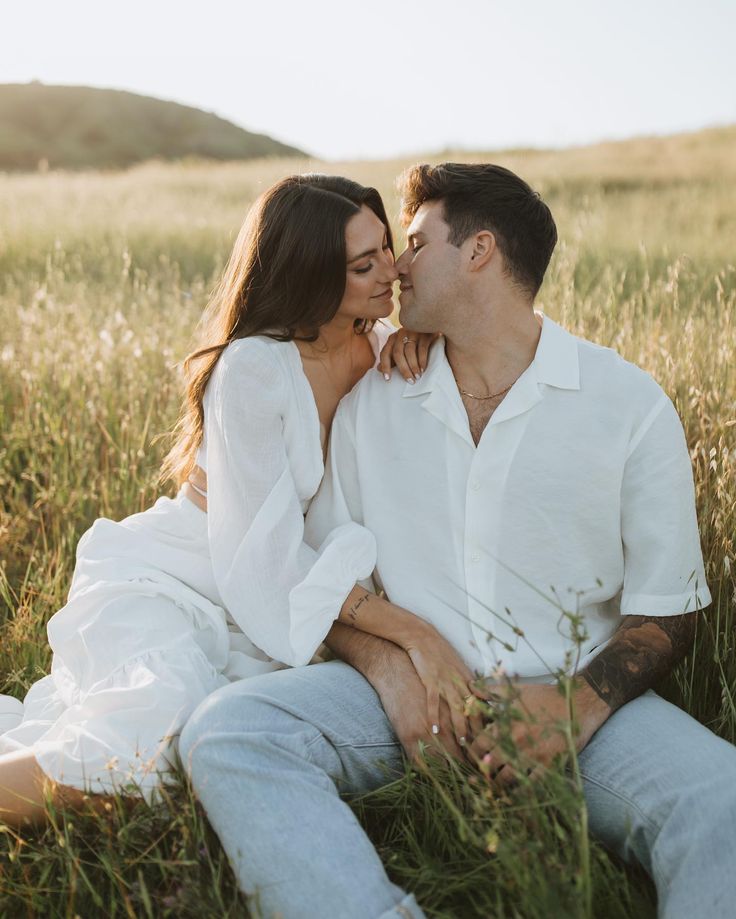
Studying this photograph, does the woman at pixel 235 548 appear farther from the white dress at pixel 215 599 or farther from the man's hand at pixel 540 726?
the man's hand at pixel 540 726

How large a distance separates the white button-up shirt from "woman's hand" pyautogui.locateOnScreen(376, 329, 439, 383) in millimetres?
76

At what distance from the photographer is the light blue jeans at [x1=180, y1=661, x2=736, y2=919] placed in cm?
200

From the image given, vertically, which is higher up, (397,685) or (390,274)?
(390,274)

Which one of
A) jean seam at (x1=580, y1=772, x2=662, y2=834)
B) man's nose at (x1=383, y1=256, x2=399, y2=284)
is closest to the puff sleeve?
man's nose at (x1=383, y1=256, x2=399, y2=284)

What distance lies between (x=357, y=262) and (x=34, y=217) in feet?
28.3

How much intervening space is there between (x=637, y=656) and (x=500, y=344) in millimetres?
986

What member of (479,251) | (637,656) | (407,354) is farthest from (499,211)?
(637,656)

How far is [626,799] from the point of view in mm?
2256

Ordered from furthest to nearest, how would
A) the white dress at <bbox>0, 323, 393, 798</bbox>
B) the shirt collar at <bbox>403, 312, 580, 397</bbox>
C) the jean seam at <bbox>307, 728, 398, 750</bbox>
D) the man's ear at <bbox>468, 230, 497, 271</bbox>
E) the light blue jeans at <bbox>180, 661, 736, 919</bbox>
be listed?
the man's ear at <bbox>468, 230, 497, 271</bbox> → the shirt collar at <bbox>403, 312, 580, 397</bbox> → the white dress at <bbox>0, 323, 393, 798</bbox> → the jean seam at <bbox>307, 728, 398, 750</bbox> → the light blue jeans at <bbox>180, 661, 736, 919</bbox>

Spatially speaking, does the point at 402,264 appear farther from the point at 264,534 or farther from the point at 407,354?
the point at 264,534

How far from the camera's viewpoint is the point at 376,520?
9.50 feet

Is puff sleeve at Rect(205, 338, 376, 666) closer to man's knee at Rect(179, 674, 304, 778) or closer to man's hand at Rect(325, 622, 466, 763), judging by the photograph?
man's hand at Rect(325, 622, 466, 763)

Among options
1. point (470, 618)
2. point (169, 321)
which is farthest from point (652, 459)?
point (169, 321)

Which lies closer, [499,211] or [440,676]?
[440,676]
